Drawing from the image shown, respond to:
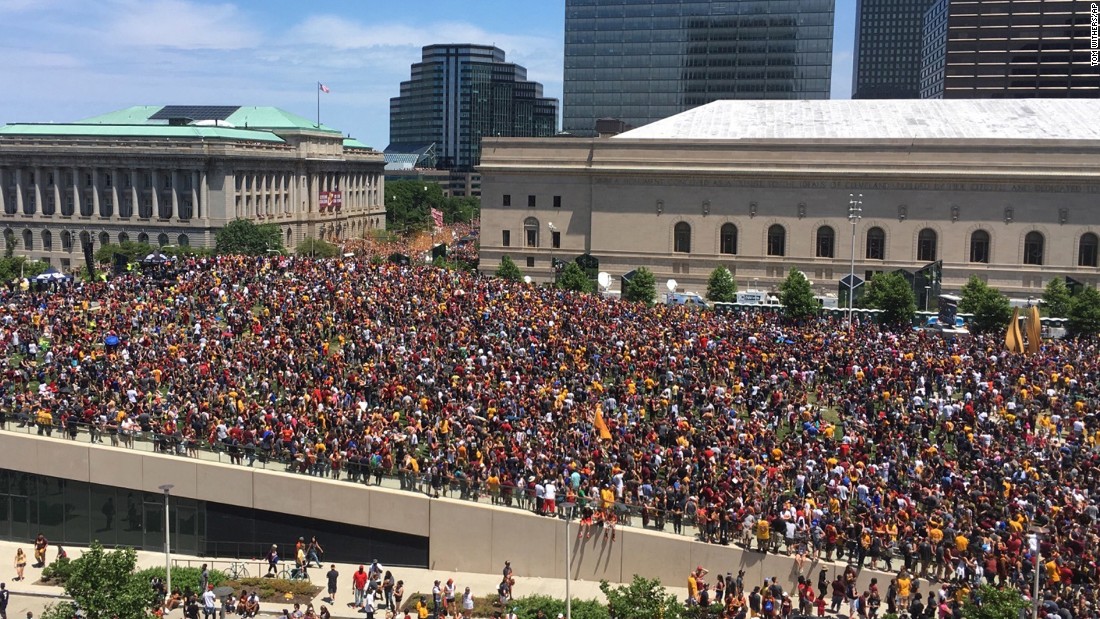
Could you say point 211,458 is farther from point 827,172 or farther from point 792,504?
point 827,172

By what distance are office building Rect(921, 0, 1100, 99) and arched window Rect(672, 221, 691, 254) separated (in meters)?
80.6

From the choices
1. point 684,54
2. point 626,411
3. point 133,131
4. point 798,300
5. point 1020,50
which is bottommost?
point 626,411

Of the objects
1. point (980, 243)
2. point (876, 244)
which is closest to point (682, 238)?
point (876, 244)

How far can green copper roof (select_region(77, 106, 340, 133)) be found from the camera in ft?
418

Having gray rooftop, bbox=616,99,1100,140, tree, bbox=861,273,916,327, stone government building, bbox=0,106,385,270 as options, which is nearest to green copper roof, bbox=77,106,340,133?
stone government building, bbox=0,106,385,270

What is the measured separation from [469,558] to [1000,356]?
2310 centimetres

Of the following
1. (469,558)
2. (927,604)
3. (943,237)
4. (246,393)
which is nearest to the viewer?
(927,604)

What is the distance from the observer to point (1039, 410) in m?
35.9

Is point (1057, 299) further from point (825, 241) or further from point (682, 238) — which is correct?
point (682, 238)

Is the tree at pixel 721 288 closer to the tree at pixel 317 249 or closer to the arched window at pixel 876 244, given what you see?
the arched window at pixel 876 244

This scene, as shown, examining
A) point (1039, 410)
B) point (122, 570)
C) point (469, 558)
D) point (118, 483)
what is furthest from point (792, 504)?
point (118, 483)

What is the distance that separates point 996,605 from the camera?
22250 millimetres

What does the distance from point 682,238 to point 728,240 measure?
10.2 feet

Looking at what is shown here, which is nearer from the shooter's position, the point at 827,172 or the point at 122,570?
the point at 122,570
